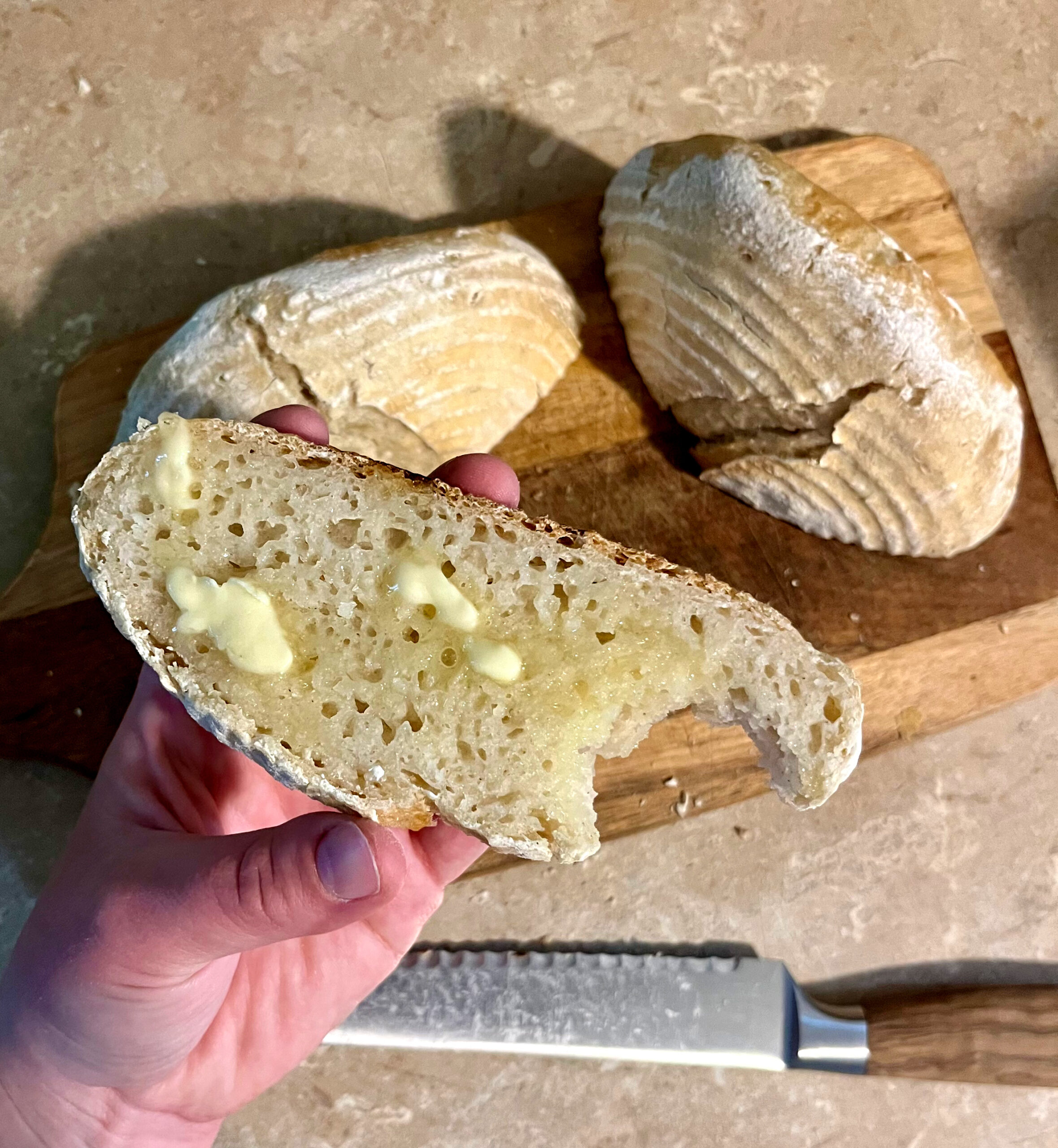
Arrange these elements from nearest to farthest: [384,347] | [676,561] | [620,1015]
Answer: [384,347], [620,1015], [676,561]

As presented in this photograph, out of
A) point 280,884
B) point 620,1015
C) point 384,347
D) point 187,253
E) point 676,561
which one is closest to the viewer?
point 280,884

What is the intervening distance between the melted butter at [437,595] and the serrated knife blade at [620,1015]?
101cm

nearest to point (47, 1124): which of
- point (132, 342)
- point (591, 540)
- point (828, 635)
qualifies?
point (591, 540)

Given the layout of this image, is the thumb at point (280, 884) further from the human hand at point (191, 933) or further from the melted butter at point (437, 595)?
the melted butter at point (437, 595)

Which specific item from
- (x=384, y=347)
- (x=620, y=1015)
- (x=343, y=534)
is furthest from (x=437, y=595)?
(x=620, y=1015)

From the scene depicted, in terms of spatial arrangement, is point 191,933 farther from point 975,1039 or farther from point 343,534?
point 975,1039

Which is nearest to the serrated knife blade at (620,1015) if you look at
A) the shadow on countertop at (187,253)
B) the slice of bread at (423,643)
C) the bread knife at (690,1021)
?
the bread knife at (690,1021)

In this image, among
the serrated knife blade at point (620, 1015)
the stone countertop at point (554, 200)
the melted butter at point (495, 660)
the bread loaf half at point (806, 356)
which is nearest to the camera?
the melted butter at point (495, 660)

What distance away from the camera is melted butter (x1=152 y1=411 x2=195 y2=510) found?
995 mm

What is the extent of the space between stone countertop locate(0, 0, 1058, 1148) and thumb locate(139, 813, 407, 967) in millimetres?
846

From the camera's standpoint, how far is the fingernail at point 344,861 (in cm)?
96

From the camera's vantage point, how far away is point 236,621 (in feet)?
3.17

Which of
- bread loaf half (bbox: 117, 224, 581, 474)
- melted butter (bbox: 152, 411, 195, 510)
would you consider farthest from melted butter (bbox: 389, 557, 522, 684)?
bread loaf half (bbox: 117, 224, 581, 474)

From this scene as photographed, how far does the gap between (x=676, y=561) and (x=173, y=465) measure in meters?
1.05
